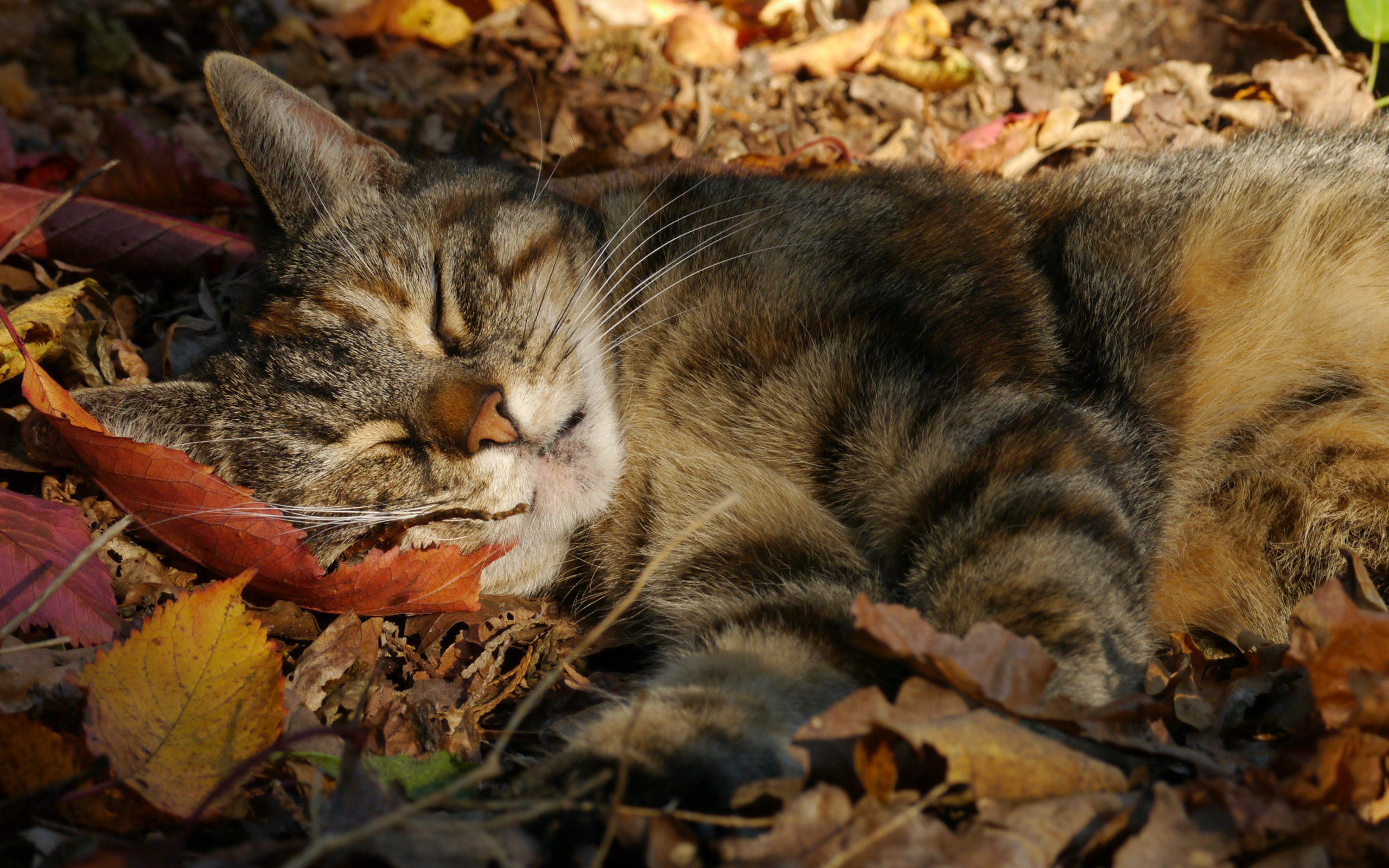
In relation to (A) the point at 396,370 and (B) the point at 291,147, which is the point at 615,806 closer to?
(A) the point at 396,370

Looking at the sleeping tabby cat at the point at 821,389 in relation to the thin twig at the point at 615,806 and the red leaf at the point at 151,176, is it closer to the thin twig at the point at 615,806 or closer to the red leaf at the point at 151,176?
the thin twig at the point at 615,806

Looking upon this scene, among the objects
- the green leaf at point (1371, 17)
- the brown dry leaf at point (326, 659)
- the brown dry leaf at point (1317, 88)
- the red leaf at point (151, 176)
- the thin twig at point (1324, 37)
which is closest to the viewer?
the brown dry leaf at point (326, 659)

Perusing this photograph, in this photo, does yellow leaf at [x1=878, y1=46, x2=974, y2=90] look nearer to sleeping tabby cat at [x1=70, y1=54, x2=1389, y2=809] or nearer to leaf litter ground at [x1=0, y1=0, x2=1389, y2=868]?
leaf litter ground at [x1=0, y1=0, x2=1389, y2=868]

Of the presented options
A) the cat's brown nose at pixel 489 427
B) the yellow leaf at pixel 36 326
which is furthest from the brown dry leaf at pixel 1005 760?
the yellow leaf at pixel 36 326

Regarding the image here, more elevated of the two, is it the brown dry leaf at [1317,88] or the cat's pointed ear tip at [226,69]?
the cat's pointed ear tip at [226,69]

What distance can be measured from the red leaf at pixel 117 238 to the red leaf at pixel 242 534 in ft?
2.87

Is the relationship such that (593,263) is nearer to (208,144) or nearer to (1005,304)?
(1005,304)

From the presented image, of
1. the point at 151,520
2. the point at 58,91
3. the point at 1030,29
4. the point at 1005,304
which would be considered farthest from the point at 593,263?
the point at 58,91

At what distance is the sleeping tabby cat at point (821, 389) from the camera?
6.17 feet

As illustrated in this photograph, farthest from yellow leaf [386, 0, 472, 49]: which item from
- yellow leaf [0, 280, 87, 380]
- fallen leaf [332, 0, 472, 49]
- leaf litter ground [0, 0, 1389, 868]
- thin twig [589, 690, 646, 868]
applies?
thin twig [589, 690, 646, 868]

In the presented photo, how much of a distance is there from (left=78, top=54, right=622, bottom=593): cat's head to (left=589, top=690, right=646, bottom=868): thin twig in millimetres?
772

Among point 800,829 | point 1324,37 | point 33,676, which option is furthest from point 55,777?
point 1324,37

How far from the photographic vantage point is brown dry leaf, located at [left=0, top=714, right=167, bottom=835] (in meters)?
1.44

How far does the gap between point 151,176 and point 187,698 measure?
227 cm
